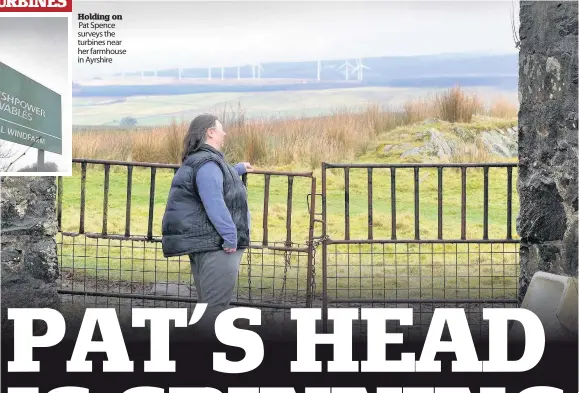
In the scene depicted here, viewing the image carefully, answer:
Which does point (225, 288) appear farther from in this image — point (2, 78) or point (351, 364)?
point (2, 78)

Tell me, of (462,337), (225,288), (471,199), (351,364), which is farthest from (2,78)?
(471,199)

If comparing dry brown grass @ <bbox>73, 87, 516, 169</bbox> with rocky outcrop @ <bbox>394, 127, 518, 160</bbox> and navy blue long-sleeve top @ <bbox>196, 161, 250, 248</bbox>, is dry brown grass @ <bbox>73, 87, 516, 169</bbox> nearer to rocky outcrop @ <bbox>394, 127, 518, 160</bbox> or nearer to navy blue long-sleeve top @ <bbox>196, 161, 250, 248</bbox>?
rocky outcrop @ <bbox>394, 127, 518, 160</bbox>

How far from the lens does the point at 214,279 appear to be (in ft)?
17.9

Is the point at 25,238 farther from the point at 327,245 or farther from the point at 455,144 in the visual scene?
the point at 455,144

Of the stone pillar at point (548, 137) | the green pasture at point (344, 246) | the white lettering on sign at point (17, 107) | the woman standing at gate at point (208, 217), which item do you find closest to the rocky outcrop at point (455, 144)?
the green pasture at point (344, 246)

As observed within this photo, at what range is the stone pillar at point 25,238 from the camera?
6312 mm

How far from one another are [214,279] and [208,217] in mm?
357

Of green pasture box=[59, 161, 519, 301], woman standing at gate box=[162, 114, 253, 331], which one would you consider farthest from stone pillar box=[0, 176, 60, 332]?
woman standing at gate box=[162, 114, 253, 331]

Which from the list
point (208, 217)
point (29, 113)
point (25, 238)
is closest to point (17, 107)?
point (29, 113)

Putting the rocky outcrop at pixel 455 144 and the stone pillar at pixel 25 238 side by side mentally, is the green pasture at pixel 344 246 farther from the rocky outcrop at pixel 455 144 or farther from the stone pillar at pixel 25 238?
the stone pillar at pixel 25 238

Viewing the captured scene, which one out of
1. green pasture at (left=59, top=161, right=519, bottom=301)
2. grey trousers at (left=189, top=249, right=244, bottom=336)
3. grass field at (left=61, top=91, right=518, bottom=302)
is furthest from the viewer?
grass field at (left=61, top=91, right=518, bottom=302)

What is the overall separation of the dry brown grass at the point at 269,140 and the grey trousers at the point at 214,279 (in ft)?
20.6

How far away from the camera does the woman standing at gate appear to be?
5.34 meters

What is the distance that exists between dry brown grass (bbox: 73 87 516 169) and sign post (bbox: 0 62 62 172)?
17.0 feet
